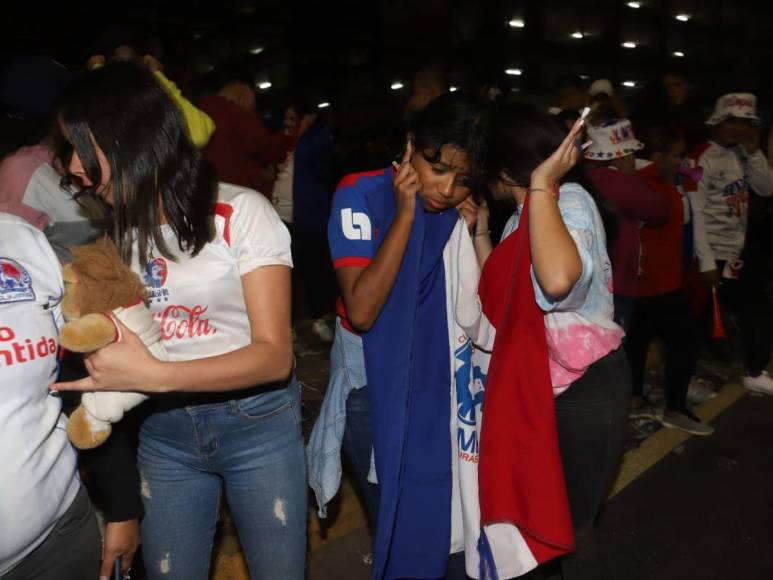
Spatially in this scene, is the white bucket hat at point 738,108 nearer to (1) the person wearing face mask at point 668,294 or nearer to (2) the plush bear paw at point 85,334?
(1) the person wearing face mask at point 668,294

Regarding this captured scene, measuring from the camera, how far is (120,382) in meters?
1.53

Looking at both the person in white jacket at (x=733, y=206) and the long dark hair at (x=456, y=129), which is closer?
the long dark hair at (x=456, y=129)

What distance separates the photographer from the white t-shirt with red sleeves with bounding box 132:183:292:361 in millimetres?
1776

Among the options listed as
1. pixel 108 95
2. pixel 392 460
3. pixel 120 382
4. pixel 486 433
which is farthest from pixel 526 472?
Answer: pixel 108 95

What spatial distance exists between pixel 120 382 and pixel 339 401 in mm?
996

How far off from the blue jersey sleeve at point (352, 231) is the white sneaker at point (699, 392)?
415 cm

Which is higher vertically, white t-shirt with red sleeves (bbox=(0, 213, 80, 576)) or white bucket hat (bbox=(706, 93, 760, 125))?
white bucket hat (bbox=(706, 93, 760, 125))

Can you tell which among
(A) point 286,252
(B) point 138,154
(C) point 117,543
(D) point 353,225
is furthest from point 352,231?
(C) point 117,543

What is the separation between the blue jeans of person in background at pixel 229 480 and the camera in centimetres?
190

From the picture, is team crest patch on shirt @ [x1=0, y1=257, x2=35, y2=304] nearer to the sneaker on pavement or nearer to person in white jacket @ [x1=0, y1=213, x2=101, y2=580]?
person in white jacket @ [x1=0, y1=213, x2=101, y2=580]

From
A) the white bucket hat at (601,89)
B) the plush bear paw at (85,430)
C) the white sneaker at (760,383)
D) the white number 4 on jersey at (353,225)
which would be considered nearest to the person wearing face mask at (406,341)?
the white number 4 on jersey at (353,225)

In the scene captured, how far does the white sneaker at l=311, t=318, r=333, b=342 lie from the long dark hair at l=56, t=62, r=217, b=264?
4371mm

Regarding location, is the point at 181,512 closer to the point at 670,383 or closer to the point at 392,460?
the point at 392,460

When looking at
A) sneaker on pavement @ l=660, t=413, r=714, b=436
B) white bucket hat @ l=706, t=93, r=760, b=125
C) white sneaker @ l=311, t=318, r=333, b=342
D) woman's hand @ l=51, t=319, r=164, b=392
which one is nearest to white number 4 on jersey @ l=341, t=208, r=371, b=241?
woman's hand @ l=51, t=319, r=164, b=392
